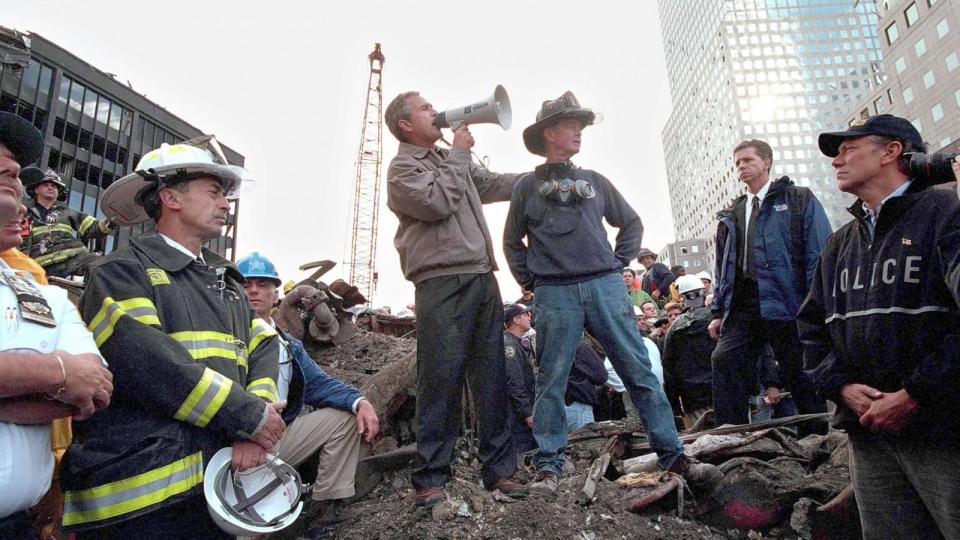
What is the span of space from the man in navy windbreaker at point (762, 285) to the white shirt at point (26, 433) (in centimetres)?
404

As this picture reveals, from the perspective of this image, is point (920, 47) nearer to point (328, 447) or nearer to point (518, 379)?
point (518, 379)

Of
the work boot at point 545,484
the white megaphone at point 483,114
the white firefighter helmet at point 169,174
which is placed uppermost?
the white megaphone at point 483,114

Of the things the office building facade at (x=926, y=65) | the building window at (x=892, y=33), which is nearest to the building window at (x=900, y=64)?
the office building facade at (x=926, y=65)

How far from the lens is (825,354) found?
2.58 metres

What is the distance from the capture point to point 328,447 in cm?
331

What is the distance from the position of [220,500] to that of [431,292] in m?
1.67

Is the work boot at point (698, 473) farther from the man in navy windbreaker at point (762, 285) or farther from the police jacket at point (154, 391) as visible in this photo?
the police jacket at point (154, 391)

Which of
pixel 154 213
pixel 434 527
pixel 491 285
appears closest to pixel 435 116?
pixel 491 285

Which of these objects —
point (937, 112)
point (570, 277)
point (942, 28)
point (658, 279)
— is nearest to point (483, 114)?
point (570, 277)

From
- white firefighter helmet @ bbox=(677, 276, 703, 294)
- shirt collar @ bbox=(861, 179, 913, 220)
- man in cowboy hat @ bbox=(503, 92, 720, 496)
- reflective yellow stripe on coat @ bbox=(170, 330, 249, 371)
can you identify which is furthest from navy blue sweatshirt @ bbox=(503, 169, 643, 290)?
white firefighter helmet @ bbox=(677, 276, 703, 294)

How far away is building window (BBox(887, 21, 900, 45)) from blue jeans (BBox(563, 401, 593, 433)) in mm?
56028

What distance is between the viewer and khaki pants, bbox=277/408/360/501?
3.28 metres

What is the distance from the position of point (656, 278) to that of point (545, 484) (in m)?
8.46

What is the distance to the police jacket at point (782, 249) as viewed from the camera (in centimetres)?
392
